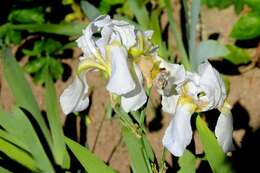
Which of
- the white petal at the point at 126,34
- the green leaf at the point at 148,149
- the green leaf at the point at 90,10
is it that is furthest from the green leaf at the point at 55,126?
the white petal at the point at 126,34

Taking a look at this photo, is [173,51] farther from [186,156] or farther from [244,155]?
[186,156]

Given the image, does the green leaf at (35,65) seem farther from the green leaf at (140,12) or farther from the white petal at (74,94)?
the white petal at (74,94)

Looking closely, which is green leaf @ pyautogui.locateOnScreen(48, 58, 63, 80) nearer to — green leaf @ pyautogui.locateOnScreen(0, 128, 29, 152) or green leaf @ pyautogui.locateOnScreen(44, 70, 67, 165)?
green leaf @ pyautogui.locateOnScreen(44, 70, 67, 165)

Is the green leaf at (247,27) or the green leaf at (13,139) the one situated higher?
the green leaf at (247,27)

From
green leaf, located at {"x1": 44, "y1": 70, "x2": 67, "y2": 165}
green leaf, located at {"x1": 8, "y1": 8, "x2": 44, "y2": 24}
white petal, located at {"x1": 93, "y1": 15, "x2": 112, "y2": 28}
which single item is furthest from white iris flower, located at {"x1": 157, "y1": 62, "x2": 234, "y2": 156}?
green leaf, located at {"x1": 8, "y1": 8, "x2": 44, "y2": 24}

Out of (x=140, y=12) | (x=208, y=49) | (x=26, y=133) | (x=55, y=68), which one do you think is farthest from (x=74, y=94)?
(x=55, y=68)

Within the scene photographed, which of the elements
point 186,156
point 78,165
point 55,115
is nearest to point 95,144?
point 78,165
